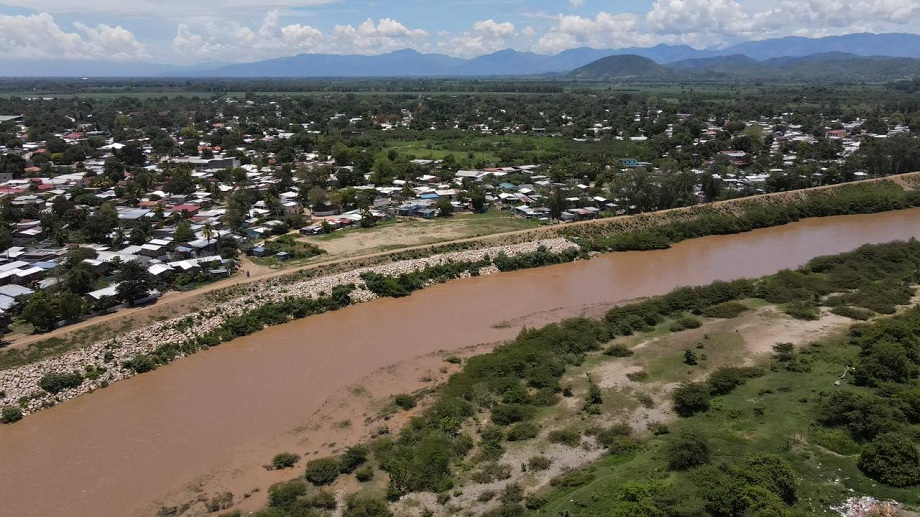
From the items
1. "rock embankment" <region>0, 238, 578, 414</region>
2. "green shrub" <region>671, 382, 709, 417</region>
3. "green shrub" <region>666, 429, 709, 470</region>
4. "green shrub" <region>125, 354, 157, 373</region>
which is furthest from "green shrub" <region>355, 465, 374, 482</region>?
"rock embankment" <region>0, 238, 578, 414</region>

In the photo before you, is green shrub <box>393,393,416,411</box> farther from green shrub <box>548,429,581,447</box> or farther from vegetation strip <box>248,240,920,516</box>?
green shrub <box>548,429,581,447</box>

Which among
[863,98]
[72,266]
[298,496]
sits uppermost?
[863,98]

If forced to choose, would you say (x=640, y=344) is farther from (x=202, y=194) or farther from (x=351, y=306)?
(x=202, y=194)

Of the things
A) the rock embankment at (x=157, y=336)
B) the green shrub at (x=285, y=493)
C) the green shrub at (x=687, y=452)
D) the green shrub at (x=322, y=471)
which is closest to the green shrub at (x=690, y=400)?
the green shrub at (x=687, y=452)

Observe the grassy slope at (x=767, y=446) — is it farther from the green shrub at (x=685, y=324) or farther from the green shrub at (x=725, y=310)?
the green shrub at (x=725, y=310)

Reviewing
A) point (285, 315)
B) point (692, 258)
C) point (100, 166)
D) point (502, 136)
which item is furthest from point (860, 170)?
point (100, 166)

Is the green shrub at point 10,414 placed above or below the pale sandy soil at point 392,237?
below
